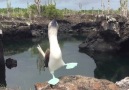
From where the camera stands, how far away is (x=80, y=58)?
44875mm

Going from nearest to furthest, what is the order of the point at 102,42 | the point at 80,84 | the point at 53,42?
the point at 80,84 → the point at 53,42 → the point at 102,42

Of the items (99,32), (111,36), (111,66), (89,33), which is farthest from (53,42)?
(89,33)

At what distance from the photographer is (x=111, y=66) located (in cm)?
3941

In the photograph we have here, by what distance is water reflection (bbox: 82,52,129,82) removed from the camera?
108 ft

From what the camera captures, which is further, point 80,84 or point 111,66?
point 111,66

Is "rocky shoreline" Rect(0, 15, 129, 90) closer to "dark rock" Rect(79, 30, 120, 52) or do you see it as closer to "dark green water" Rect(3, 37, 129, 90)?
"dark rock" Rect(79, 30, 120, 52)

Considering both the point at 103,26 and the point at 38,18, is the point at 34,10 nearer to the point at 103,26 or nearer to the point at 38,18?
the point at 38,18

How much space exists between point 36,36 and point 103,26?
31287 mm

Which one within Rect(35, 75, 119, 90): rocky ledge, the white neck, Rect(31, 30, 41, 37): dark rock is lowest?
Rect(31, 30, 41, 37): dark rock

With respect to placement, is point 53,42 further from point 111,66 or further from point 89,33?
point 89,33

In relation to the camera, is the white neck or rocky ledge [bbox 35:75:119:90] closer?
rocky ledge [bbox 35:75:119:90]

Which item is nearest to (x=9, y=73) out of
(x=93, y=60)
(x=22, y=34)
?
(x=93, y=60)

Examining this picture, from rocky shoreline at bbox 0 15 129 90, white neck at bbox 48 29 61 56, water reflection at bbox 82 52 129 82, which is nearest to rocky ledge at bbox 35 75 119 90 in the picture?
rocky shoreline at bbox 0 15 129 90

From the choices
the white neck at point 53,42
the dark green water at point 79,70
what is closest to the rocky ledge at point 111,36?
the dark green water at point 79,70
